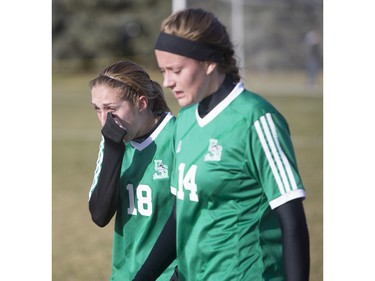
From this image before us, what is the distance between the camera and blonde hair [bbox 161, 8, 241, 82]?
2828 millimetres

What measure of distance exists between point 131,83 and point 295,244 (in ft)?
3.81

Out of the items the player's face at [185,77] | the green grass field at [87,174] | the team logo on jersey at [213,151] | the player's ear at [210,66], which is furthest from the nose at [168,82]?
the green grass field at [87,174]

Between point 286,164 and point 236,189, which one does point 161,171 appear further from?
point 286,164

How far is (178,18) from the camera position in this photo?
288 centimetres

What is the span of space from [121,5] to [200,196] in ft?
130

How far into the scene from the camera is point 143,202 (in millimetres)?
3396

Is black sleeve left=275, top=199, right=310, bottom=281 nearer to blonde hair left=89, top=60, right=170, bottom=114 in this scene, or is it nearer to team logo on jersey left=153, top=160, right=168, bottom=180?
team logo on jersey left=153, top=160, right=168, bottom=180

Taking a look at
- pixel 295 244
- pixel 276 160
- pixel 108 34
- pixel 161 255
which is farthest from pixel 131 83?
pixel 108 34

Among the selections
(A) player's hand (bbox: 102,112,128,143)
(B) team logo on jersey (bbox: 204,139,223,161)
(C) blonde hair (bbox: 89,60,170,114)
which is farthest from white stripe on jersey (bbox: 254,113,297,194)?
(C) blonde hair (bbox: 89,60,170,114)

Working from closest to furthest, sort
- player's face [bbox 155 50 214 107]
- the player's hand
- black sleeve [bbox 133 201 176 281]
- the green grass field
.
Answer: player's face [bbox 155 50 214 107]
black sleeve [bbox 133 201 176 281]
the player's hand
the green grass field

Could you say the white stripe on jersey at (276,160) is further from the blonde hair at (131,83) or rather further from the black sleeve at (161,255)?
the blonde hair at (131,83)

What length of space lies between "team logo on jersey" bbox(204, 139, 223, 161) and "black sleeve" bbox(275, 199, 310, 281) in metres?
0.31
